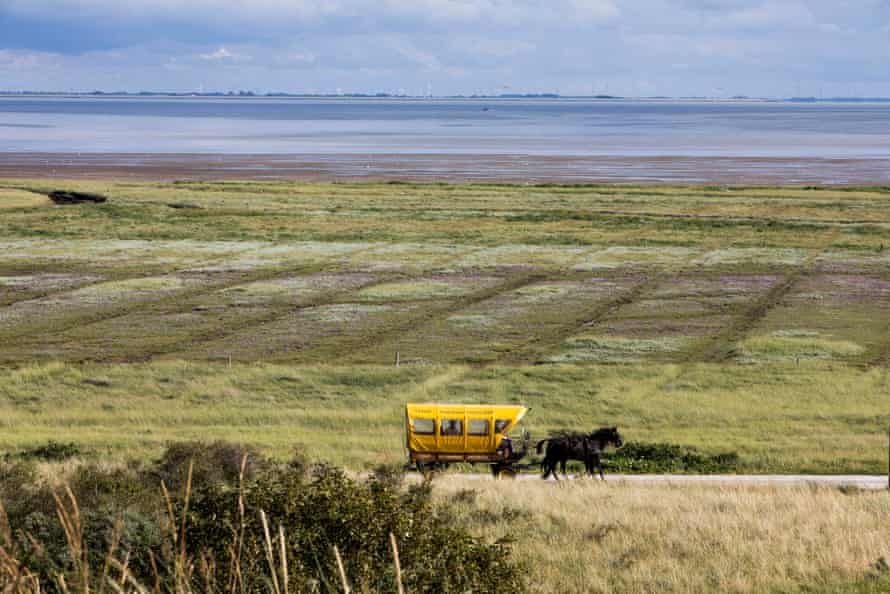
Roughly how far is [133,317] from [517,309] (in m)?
17.2

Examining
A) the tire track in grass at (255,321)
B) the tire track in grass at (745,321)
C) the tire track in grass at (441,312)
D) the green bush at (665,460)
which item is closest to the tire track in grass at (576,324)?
the tire track in grass at (441,312)

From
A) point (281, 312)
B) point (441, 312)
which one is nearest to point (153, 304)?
point (281, 312)

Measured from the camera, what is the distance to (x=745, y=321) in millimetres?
52875

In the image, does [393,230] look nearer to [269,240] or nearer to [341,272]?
[269,240]

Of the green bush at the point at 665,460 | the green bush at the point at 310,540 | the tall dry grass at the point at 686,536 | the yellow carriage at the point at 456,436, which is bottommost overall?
the green bush at the point at 665,460

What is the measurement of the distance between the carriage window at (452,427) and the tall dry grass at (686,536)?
314 centimetres

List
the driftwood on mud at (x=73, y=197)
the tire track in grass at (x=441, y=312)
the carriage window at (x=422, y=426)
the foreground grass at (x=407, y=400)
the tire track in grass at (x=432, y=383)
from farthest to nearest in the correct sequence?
the driftwood on mud at (x=73, y=197)
the tire track in grass at (x=441, y=312)
the tire track in grass at (x=432, y=383)
the foreground grass at (x=407, y=400)
the carriage window at (x=422, y=426)

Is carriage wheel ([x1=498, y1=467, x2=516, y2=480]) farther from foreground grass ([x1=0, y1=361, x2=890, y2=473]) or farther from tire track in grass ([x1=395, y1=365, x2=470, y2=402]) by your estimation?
tire track in grass ([x1=395, y1=365, x2=470, y2=402])

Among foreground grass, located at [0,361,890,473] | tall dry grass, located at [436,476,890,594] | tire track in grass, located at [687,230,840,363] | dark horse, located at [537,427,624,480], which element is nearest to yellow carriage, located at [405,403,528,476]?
dark horse, located at [537,427,624,480]

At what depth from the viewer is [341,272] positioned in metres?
68.1

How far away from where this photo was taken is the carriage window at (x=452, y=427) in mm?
26672

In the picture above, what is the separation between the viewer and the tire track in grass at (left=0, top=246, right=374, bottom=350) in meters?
49.9

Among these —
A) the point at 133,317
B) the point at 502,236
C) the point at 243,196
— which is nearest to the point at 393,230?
the point at 502,236

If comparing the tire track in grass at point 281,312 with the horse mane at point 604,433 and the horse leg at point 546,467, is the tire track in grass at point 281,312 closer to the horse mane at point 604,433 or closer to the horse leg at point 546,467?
the horse leg at point 546,467
